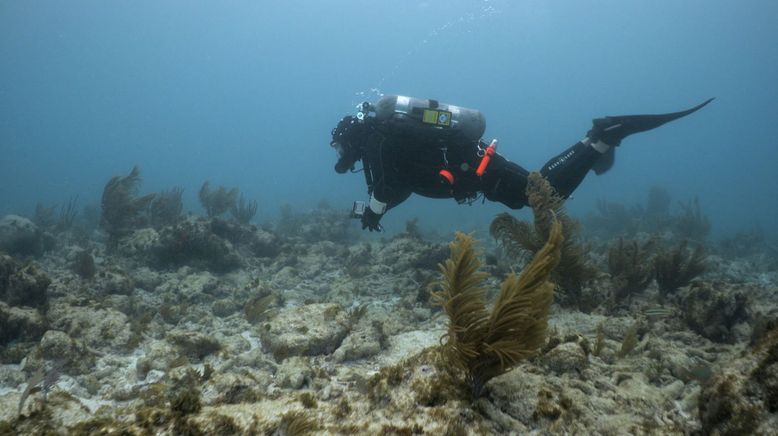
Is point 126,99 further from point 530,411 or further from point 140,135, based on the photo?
point 530,411

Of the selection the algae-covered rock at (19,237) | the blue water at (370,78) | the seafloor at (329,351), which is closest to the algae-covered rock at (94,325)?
the seafloor at (329,351)

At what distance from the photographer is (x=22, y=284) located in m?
6.85

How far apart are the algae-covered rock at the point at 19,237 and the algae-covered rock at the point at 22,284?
24.4ft

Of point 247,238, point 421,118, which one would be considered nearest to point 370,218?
point 421,118

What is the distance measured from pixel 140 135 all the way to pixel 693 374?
208 metres

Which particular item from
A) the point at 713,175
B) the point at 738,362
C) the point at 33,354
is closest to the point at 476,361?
the point at 738,362

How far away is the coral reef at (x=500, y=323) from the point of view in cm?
262

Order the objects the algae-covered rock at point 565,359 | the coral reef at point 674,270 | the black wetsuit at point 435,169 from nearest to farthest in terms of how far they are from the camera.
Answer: the algae-covered rock at point 565,359, the coral reef at point 674,270, the black wetsuit at point 435,169

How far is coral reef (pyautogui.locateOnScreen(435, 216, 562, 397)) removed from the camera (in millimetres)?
2617

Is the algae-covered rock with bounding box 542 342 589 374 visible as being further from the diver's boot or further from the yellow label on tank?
the diver's boot

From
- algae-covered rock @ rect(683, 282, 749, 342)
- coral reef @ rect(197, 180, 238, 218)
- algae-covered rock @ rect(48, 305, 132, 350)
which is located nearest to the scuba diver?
algae-covered rock @ rect(683, 282, 749, 342)

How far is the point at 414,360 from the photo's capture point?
3061mm

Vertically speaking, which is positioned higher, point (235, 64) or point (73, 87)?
point (235, 64)

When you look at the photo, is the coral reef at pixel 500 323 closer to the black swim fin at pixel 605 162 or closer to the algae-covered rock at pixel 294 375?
the algae-covered rock at pixel 294 375
